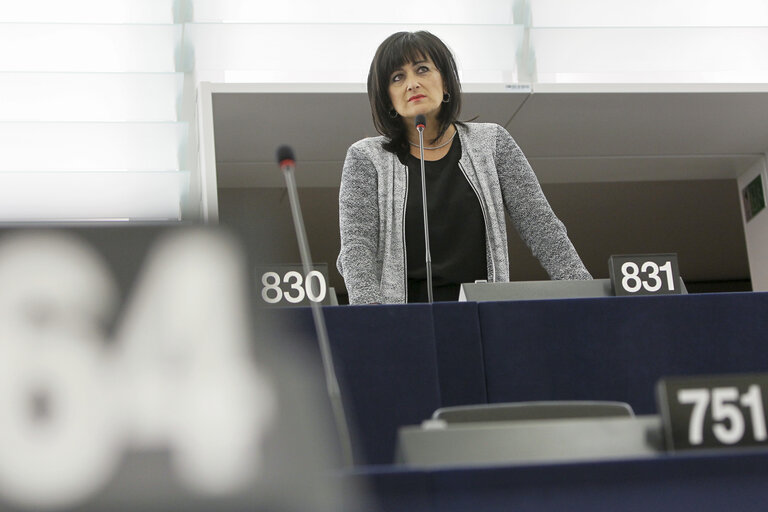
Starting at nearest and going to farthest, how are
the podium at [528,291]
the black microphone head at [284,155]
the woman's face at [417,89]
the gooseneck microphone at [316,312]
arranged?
1. the gooseneck microphone at [316,312]
2. the black microphone head at [284,155]
3. the podium at [528,291]
4. the woman's face at [417,89]

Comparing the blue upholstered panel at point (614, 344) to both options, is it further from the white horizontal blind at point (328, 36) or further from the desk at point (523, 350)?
the white horizontal blind at point (328, 36)

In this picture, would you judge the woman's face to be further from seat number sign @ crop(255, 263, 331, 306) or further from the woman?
seat number sign @ crop(255, 263, 331, 306)

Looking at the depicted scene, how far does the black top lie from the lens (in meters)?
2.13

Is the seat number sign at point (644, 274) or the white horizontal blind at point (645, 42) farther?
the white horizontal blind at point (645, 42)

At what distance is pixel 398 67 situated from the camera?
2332mm

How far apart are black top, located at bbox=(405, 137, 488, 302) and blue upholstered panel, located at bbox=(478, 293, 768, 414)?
404 mm

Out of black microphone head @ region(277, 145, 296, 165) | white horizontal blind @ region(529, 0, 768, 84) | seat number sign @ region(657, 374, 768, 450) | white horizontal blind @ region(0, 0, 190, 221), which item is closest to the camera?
seat number sign @ region(657, 374, 768, 450)

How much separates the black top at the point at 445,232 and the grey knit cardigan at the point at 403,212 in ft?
0.06

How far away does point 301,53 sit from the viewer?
3549 millimetres

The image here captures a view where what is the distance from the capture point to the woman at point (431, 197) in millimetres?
2135

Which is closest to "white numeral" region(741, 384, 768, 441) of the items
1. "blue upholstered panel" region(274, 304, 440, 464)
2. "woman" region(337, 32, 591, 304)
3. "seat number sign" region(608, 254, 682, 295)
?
"blue upholstered panel" region(274, 304, 440, 464)

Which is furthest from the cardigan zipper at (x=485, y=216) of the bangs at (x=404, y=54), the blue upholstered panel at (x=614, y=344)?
the blue upholstered panel at (x=614, y=344)

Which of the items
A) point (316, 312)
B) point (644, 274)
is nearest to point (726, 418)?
point (316, 312)

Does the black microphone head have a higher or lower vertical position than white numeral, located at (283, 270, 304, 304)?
higher
